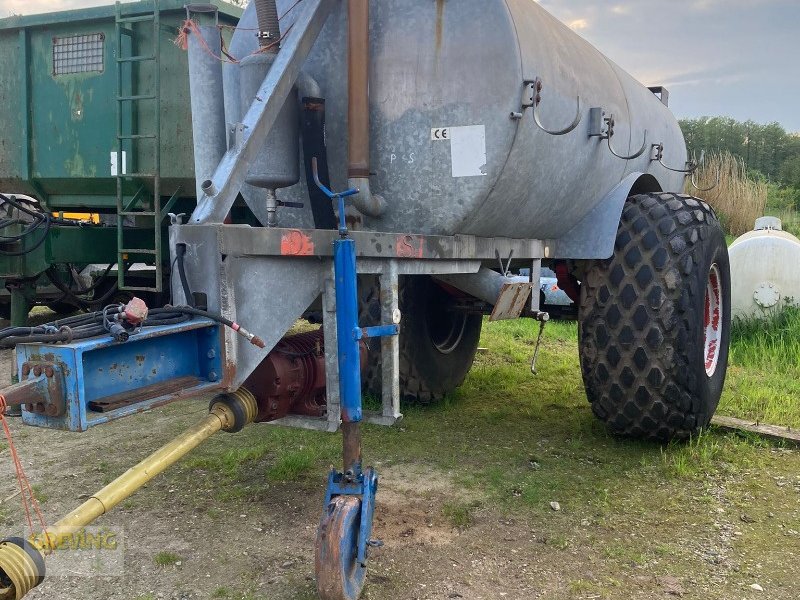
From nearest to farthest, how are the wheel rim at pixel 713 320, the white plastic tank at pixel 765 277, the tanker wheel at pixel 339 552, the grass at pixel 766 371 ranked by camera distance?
1. the tanker wheel at pixel 339 552
2. the wheel rim at pixel 713 320
3. the grass at pixel 766 371
4. the white plastic tank at pixel 765 277

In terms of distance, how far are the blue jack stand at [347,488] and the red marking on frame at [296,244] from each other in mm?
92

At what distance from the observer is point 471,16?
300cm

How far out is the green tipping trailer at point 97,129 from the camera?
5.53 m

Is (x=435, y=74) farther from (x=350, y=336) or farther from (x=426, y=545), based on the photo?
(x=426, y=545)

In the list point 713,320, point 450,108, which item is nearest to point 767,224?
point 713,320

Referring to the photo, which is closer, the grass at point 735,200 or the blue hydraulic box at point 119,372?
the blue hydraulic box at point 119,372

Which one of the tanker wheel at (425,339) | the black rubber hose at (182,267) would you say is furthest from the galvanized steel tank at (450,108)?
the tanker wheel at (425,339)

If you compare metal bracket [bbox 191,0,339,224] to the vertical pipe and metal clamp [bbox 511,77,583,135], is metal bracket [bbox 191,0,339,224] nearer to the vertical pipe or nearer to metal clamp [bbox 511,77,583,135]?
the vertical pipe

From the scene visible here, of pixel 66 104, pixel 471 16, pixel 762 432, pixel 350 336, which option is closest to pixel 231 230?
pixel 350 336

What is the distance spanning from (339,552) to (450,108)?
68.2 inches

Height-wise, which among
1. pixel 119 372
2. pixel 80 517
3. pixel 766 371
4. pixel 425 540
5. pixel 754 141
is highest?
pixel 754 141

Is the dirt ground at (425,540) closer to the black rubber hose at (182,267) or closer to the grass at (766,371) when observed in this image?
the grass at (766,371)

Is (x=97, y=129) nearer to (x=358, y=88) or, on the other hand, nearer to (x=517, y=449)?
(x=358, y=88)

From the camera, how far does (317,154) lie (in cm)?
319
